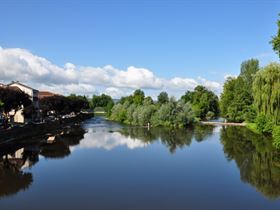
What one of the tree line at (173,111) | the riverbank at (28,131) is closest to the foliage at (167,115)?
the tree line at (173,111)

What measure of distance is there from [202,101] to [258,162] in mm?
62618

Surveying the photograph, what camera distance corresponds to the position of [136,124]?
256 ft

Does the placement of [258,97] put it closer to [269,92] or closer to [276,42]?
[269,92]

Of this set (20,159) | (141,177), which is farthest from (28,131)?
(141,177)

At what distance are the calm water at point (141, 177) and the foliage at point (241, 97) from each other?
106 feet

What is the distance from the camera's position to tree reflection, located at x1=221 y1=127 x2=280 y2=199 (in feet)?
71.3

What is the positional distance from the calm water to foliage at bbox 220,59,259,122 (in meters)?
32.3

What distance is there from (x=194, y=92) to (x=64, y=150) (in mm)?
67208

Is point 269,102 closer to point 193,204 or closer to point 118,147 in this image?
point 118,147

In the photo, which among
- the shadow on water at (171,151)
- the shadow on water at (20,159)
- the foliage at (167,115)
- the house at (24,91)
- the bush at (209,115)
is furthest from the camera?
the bush at (209,115)

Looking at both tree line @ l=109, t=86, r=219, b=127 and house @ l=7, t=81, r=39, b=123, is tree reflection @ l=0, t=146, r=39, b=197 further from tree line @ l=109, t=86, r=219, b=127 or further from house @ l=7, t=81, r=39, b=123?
tree line @ l=109, t=86, r=219, b=127

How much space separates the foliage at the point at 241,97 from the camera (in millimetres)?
71188

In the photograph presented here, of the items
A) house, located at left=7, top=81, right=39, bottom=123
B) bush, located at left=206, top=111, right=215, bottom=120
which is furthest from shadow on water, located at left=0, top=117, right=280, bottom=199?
bush, located at left=206, top=111, right=215, bottom=120

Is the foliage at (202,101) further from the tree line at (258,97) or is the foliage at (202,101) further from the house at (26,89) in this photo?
the house at (26,89)
